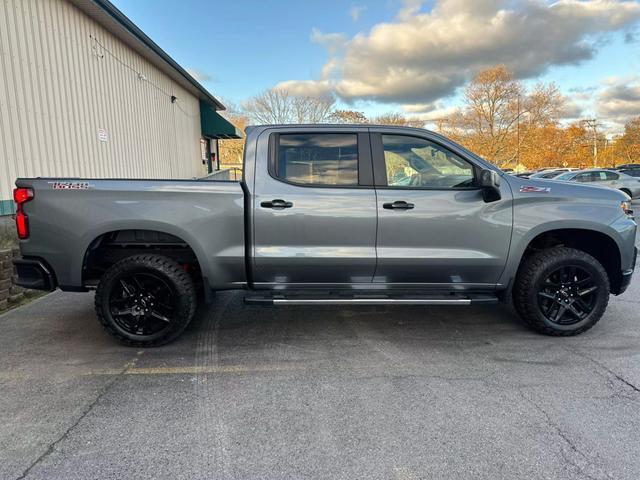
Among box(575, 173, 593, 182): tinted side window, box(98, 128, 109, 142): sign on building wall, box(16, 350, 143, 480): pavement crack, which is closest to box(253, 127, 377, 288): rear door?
box(16, 350, 143, 480): pavement crack

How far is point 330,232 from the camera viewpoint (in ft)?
12.3

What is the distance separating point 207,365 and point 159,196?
157 cm

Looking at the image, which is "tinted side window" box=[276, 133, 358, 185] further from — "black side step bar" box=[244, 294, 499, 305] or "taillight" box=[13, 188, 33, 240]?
"taillight" box=[13, 188, 33, 240]

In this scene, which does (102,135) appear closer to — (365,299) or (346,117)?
(365,299)

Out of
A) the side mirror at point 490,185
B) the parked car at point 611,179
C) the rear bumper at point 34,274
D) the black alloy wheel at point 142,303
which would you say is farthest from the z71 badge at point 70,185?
the parked car at point 611,179

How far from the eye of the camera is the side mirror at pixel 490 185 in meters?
3.60

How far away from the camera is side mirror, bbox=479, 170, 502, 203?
11.8ft

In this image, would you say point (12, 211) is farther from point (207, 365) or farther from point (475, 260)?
point (475, 260)

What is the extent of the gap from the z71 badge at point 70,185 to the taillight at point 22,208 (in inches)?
9.2

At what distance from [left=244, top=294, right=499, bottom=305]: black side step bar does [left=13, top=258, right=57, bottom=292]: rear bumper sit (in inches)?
72.5

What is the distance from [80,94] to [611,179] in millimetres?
21534

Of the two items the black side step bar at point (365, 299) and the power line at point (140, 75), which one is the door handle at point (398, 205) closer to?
the black side step bar at point (365, 299)

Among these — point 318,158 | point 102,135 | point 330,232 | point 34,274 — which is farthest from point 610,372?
point 102,135

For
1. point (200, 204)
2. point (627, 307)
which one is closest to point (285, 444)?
point (200, 204)
